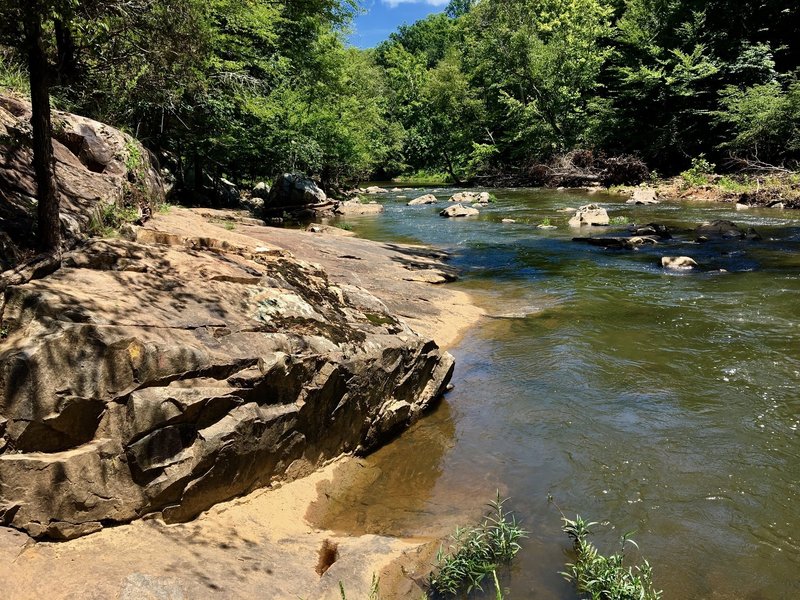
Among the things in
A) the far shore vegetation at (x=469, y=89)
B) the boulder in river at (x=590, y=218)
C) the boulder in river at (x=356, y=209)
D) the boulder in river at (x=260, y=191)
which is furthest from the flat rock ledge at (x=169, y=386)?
the boulder in river at (x=260, y=191)

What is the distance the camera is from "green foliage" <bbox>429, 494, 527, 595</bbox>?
11.6ft

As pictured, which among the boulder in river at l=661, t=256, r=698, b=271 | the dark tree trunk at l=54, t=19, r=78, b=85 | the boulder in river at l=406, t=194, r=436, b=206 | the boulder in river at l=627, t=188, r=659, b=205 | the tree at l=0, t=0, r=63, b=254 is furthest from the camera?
the boulder in river at l=406, t=194, r=436, b=206

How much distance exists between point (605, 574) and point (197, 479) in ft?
9.13

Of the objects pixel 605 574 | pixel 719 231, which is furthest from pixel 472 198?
pixel 605 574

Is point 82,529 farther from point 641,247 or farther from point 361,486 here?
point 641,247

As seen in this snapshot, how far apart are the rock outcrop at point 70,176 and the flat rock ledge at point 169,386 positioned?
0.57m

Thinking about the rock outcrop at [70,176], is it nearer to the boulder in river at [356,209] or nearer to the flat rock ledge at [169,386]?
the flat rock ledge at [169,386]

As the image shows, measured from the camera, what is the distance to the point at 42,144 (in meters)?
4.57

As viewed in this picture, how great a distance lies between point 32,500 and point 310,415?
2.07 metres

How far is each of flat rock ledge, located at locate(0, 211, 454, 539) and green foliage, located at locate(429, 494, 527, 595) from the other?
1.54 meters

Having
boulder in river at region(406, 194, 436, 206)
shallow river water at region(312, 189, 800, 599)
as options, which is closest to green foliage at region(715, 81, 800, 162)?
boulder in river at region(406, 194, 436, 206)

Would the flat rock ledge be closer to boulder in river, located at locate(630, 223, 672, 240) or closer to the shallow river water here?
the shallow river water

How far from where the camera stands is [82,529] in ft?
11.2

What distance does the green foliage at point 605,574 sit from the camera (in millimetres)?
3355
